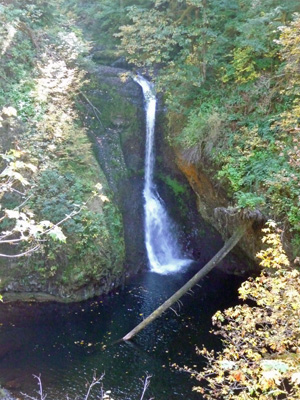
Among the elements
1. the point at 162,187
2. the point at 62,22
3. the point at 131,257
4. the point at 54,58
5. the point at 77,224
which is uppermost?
the point at 62,22

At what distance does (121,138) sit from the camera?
14039 millimetres

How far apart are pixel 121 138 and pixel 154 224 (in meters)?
3.82

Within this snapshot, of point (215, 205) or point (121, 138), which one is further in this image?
point (121, 138)

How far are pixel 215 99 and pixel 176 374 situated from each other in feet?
27.1

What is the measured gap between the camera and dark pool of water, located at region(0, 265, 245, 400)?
7180 millimetres

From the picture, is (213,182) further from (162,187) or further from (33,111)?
(33,111)

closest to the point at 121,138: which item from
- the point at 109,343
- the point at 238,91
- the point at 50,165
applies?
the point at 50,165

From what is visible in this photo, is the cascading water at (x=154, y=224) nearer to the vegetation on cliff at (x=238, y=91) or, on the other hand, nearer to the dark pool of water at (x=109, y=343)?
the vegetation on cliff at (x=238, y=91)

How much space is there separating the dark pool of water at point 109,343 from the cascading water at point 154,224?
2.28 metres

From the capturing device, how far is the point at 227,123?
1027cm

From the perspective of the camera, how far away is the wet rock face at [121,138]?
13281 millimetres

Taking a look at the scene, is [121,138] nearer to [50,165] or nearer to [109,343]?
[50,165]

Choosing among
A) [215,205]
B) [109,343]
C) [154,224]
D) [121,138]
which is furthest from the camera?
[121,138]

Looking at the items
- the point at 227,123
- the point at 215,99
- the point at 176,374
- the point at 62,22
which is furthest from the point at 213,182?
the point at 62,22
